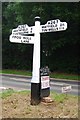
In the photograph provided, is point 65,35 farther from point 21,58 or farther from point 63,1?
point 21,58

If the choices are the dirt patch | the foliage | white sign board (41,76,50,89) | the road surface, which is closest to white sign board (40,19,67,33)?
white sign board (41,76,50,89)

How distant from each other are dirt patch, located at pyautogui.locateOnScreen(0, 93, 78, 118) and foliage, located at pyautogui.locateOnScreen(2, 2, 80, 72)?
15.2 meters

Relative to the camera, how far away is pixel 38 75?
37.7 feet

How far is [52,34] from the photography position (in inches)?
1143

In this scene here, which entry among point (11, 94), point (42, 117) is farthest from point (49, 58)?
point (42, 117)

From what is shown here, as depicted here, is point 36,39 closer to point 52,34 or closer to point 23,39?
point 23,39

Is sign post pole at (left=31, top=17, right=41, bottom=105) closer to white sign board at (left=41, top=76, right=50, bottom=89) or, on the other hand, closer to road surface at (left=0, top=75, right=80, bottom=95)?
white sign board at (left=41, top=76, right=50, bottom=89)

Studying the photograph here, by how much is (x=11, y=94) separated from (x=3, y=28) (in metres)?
22.3

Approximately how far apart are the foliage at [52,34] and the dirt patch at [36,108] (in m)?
15.2

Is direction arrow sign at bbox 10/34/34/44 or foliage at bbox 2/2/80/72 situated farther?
foliage at bbox 2/2/80/72

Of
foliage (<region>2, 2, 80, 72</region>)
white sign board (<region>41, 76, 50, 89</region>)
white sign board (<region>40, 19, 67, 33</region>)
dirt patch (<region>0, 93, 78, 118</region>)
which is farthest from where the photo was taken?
foliage (<region>2, 2, 80, 72</region>)

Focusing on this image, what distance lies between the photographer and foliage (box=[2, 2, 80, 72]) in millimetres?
26467

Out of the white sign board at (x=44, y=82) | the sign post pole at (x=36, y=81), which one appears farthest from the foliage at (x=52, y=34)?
the white sign board at (x=44, y=82)

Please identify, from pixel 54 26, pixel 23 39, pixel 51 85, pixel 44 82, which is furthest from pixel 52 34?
pixel 44 82
